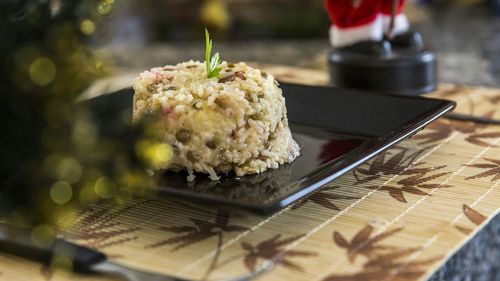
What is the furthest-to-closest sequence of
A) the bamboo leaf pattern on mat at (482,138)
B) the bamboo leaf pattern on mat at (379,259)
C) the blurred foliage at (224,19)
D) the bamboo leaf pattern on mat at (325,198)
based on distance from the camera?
the blurred foliage at (224,19) < the bamboo leaf pattern on mat at (482,138) < the bamboo leaf pattern on mat at (325,198) < the bamboo leaf pattern on mat at (379,259)

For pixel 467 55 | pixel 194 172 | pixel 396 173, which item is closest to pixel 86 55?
pixel 194 172

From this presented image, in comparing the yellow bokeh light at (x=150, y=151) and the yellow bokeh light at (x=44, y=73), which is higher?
the yellow bokeh light at (x=44, y=73)

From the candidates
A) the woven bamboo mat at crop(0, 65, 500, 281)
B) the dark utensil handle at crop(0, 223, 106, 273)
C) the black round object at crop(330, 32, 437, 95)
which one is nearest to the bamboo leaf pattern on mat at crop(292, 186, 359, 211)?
the woven bamboo mat at crop(0, 65, 500, 281)

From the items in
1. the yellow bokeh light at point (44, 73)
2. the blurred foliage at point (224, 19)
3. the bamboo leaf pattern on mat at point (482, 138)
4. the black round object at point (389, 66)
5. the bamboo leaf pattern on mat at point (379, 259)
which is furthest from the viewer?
the blurred foliage at point (224, 19)

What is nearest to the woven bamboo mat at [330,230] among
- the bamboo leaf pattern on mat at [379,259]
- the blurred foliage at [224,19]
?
the bamboo leaf pattern on mat at [379,259]

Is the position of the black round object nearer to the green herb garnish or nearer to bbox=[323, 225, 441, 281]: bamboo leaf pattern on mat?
the green herb garnish

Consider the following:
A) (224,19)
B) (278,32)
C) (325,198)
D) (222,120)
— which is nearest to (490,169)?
(325,198)

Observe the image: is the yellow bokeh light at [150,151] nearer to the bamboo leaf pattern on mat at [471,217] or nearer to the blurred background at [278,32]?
the bamboo leaf pattern on mat at [471,217]

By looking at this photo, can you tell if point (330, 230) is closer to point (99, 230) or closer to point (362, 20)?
point (99, 230)
